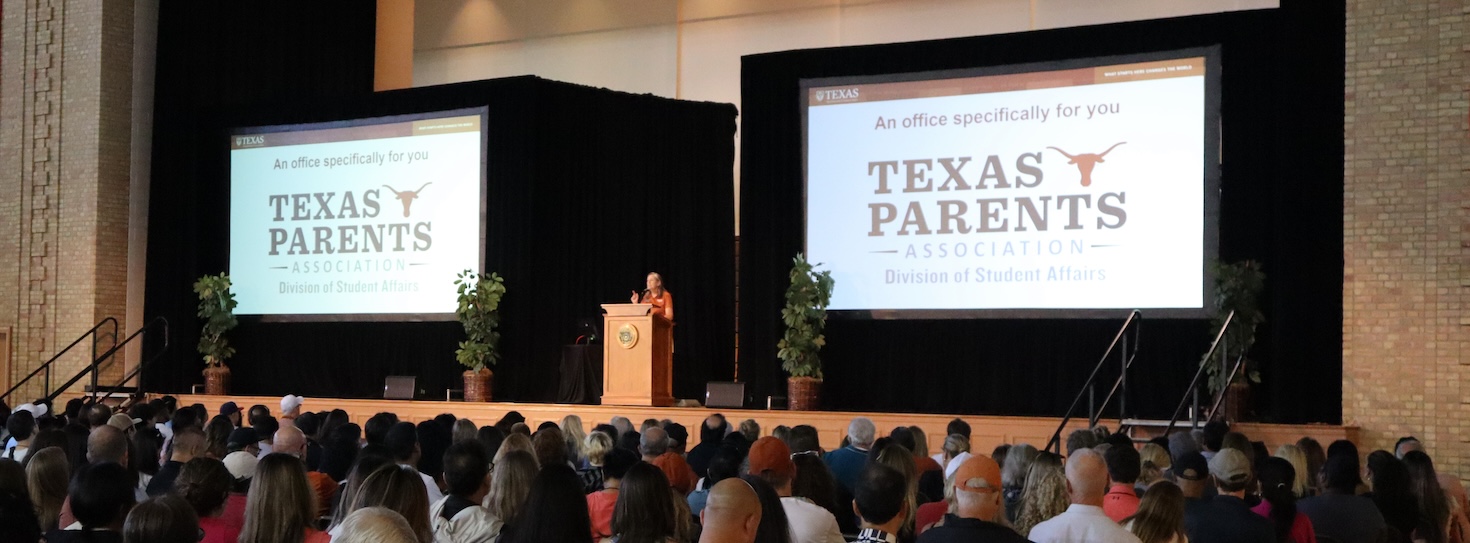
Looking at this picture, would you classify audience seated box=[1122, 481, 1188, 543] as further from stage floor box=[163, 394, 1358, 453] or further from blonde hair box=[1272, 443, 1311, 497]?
stage floor box=[163, 394, 1358, 453]

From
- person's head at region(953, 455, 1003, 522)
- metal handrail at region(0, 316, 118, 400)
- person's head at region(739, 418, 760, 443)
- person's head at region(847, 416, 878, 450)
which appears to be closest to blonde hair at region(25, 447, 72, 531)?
person's head at region(953, 455, 1003, 522)

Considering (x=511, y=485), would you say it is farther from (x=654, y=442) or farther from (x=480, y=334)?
(x=480, y=334)

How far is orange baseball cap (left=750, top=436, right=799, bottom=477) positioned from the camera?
468 centimetres

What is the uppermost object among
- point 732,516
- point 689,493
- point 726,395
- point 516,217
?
point 516,217

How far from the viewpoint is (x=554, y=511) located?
341cm

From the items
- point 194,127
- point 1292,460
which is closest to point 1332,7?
point 1292,460

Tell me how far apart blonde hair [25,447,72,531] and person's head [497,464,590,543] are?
197cm

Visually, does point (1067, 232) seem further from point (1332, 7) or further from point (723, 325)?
point (723, 325)

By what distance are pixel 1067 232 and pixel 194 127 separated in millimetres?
10832

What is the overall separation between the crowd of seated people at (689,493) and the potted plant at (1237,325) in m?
4.82

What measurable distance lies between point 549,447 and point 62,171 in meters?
13.8

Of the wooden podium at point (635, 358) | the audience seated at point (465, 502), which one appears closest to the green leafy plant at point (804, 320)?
the wooden podium at point (635, 358)

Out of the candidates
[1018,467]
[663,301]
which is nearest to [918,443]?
[1018,467]

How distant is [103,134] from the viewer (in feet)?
55.7
